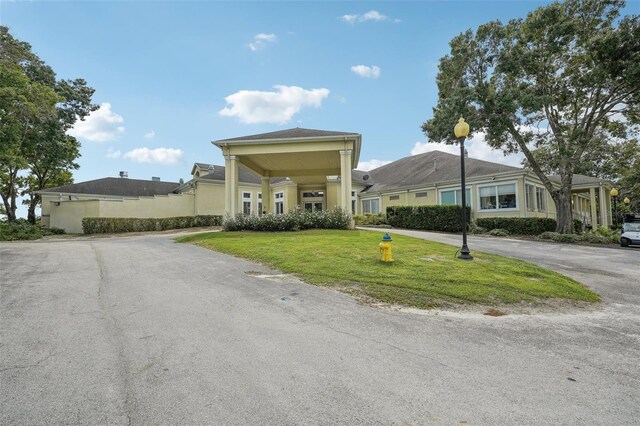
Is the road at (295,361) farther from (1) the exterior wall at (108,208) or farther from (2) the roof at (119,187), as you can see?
(2) the roof at (119,187)

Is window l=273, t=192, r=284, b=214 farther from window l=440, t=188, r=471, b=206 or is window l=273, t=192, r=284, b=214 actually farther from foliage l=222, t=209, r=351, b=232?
window l=440, t=188, r=471, b=206

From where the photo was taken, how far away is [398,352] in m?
3.34

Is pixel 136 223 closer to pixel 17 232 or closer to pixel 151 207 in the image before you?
pixel 151 207

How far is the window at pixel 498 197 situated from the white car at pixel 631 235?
5.60 meters

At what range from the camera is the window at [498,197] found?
20422 millimetres

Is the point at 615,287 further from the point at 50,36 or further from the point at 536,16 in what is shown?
the point at 50,36

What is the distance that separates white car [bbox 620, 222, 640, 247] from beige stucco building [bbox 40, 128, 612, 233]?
5.15 meters

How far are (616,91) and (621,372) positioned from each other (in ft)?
63.3

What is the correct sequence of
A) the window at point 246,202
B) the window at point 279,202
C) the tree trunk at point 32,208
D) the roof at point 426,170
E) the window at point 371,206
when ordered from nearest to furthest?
the roof at point 426,170 < the window at point 246,202 < the window at point 279,202 < the tree trunk at point 32,208 < the window at point 371,206

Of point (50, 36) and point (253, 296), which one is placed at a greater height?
point (50, 36)

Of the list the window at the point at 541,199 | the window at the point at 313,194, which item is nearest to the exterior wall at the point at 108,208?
the window at the point at 313,194

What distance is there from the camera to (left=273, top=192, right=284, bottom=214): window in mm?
27641

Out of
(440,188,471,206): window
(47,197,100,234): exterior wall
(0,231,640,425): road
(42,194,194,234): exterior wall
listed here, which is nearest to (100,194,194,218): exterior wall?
(42,194,194,234): exterior wall

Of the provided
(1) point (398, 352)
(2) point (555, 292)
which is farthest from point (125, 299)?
(2) point (555, 292)
